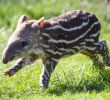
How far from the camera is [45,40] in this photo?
9672 millimetres

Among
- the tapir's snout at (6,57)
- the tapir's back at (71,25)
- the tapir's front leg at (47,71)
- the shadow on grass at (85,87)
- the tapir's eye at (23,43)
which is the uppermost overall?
the tapir's back at (71,25)

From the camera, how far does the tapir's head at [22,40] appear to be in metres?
9.22

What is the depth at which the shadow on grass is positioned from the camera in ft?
30.3

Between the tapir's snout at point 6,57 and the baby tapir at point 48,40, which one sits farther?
the baby tapir at point 48,40

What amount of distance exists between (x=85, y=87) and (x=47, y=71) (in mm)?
649

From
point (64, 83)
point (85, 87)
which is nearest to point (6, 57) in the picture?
point (64, 83)

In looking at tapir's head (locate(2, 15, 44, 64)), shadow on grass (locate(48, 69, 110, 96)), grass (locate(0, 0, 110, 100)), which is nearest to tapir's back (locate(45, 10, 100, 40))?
tapir's head (locate(2, 15, 44, 64))

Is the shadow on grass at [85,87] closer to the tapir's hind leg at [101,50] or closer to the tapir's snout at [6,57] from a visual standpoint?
the tapir's hind leg at [101,50]

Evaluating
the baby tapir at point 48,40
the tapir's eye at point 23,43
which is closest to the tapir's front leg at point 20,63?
the baby tapir at point 48,40

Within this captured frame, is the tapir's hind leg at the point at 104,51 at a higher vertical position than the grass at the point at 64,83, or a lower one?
higher

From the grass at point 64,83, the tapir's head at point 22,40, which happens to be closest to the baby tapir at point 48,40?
the tapir's head at point 22,40

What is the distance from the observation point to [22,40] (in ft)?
30.9

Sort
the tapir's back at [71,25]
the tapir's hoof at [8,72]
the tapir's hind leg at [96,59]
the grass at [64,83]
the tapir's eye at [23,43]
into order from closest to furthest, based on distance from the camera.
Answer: the grass at [64,83]
the tapir's eye at [23,43]
the tapir's hoof at [8,72]
the tapir's back at [71,25]
the tapir's hind leg at [96,59]

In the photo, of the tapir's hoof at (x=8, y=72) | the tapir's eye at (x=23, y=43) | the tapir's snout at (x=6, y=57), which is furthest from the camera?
the tapir's hoof at (x=8, y=72)
